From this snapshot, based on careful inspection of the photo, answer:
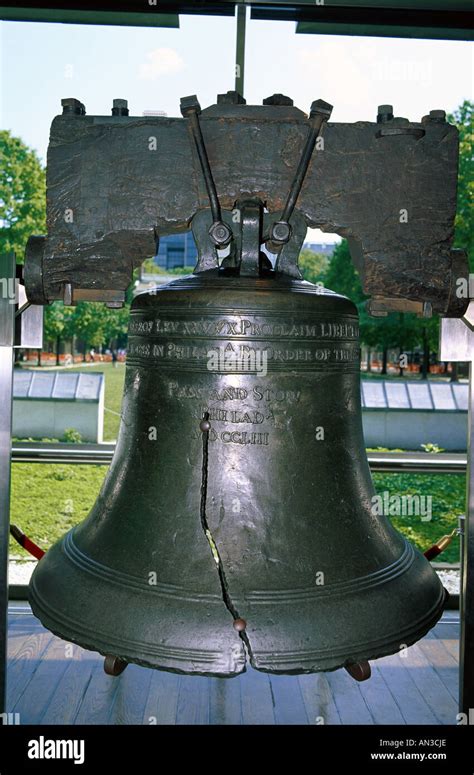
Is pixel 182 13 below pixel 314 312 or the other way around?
the other way around

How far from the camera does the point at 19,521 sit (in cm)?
751

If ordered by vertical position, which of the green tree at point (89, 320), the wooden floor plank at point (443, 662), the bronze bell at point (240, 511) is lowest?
the wooden floor plank at point (443, 662)

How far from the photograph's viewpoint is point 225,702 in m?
3.43

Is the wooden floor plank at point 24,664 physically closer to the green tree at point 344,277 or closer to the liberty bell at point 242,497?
the liberty bell at point 242,497

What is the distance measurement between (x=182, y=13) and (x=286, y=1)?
553 millimetres

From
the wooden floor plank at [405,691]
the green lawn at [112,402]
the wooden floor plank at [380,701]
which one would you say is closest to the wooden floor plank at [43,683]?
the wooden floor plank at [380,701]

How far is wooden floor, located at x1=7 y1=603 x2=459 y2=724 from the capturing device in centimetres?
331

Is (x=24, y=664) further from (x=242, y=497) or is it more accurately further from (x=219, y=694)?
(x=242, y=497)

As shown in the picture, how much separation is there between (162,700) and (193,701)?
16 centimetres

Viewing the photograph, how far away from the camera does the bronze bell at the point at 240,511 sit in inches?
59.0

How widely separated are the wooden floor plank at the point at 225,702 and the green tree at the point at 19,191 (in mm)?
5205
